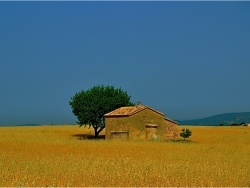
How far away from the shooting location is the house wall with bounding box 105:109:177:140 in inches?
2184

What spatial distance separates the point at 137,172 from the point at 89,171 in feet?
7.25

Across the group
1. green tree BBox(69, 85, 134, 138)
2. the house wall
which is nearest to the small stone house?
the house wall

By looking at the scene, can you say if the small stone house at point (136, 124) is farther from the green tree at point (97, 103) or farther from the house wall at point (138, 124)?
the green tree at point (97, 103)

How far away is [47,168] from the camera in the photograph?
22.9 meters

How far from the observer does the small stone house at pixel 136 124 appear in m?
55.5

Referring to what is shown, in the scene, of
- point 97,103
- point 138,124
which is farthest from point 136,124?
point 97,103

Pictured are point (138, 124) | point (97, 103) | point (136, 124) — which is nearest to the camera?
point (136, 124)

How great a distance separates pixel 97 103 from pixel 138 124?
984 centimetres

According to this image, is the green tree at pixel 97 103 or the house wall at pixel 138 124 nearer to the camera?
the house wall at pixel 138 124

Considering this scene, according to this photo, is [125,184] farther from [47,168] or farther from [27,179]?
[47,168]

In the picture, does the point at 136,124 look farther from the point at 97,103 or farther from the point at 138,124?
the point at 97,103

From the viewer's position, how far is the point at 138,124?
56062mm

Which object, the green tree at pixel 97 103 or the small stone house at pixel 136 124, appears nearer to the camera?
the small stone house at pixel 136 124

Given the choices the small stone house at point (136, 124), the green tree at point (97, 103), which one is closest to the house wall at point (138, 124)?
the small stone house at point (136, 124)
